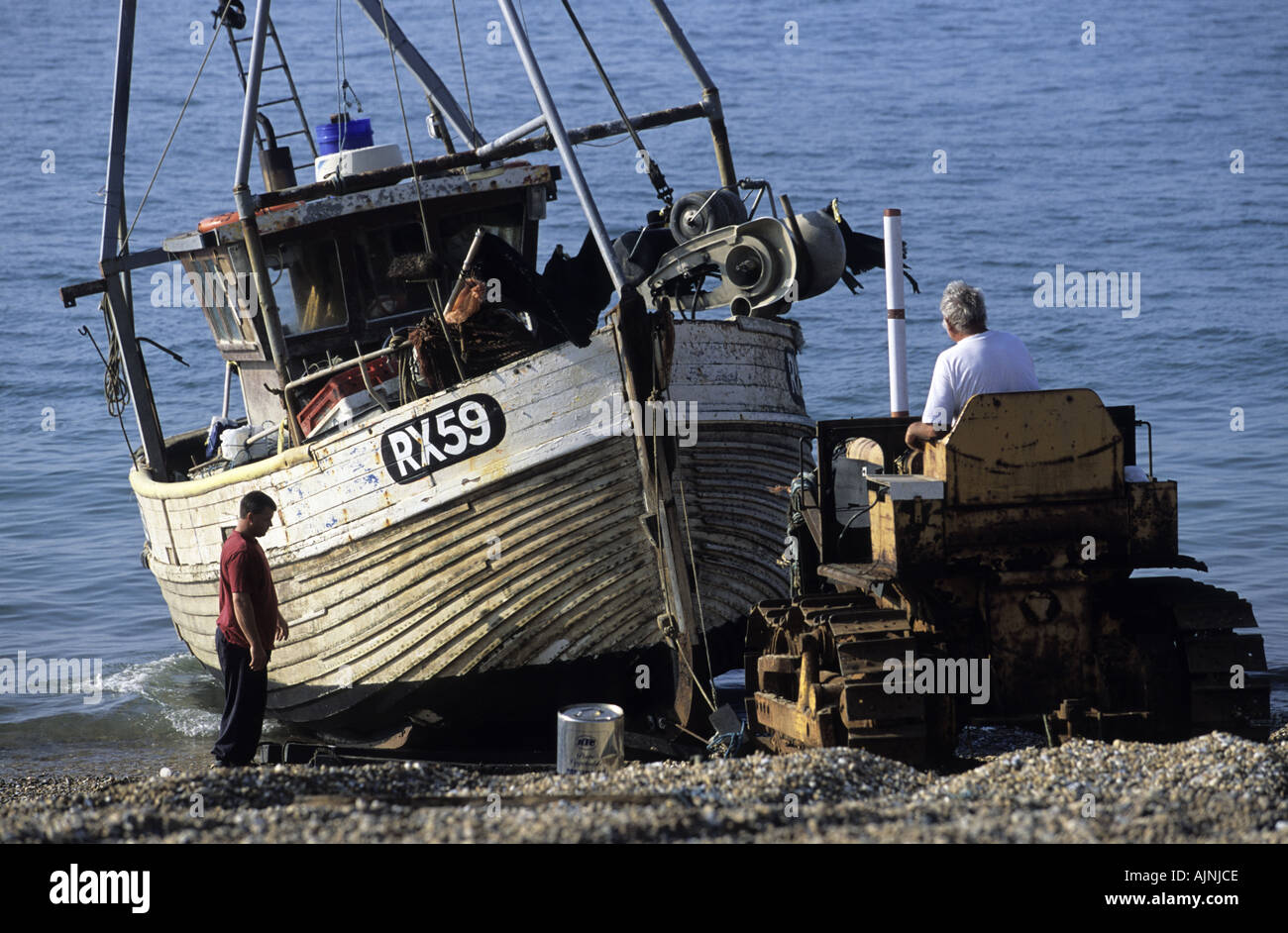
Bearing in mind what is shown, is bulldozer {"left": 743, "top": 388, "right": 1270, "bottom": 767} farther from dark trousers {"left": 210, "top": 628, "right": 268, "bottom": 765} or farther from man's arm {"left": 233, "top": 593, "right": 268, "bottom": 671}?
dark trousers {"left": 210, "top": 628, "right": 268, "bottom": 765}

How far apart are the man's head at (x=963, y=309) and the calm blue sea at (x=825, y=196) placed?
4812 millimetres

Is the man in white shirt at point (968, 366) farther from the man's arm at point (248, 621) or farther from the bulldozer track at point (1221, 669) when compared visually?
the man's arm at point (248, 621)

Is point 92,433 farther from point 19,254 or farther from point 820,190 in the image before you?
point 820,190

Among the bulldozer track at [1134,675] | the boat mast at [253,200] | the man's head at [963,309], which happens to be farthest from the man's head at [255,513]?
the man's head at [963,309]

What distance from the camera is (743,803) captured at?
598 centimetres

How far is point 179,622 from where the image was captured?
12391mm

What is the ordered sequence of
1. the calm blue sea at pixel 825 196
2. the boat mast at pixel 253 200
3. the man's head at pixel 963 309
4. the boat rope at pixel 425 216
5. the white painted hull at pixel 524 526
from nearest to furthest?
1. the man's head at pixel 963 309
2. the white painted hull at pixel 524 526
3. the boat rope at pixel 425 216
4. the boat mast at pixel 253 200
5. the calm blue sea at pixel 825 196

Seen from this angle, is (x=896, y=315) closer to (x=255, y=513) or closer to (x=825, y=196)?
(x=255, y=513)

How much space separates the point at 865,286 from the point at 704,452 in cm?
2178

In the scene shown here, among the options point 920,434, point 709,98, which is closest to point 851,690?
point 920,434

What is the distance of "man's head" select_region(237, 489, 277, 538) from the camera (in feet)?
27.3

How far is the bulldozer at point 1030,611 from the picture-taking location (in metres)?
6.69

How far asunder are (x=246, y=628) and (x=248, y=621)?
0.04 meters
